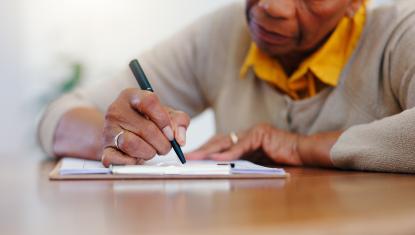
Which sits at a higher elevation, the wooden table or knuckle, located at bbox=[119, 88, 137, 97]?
knuckle, located at bbox=[119, 88, 137, 97]

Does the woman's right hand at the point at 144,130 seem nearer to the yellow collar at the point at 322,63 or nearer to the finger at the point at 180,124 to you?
the finger at the point at 180,124

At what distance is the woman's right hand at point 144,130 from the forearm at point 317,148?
25cm

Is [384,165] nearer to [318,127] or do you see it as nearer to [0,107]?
[318,127]

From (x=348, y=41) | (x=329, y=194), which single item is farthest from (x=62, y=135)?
(x=329, y=194)

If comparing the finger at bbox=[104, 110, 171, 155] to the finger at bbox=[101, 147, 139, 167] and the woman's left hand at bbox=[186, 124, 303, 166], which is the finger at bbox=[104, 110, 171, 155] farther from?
the woman's left hand at bbox=[186, 124, 303, 166]

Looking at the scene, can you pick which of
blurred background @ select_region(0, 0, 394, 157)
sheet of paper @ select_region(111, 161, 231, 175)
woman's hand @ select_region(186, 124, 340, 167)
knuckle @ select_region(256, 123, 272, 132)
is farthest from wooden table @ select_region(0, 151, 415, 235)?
blurred background @ select_region(0, 0, 394, 157)

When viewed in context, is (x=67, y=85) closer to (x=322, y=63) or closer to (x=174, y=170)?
(x=322, y=63)

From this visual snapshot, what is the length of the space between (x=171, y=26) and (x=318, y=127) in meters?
2.11

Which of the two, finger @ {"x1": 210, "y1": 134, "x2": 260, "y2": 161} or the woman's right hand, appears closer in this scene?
the woman's right hand

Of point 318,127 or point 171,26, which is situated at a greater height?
point 171,26

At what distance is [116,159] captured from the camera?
78 centimetres

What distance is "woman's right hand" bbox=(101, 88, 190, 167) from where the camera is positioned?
79 centimetres

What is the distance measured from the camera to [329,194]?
1.74 ft

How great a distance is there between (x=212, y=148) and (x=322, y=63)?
332 mm
